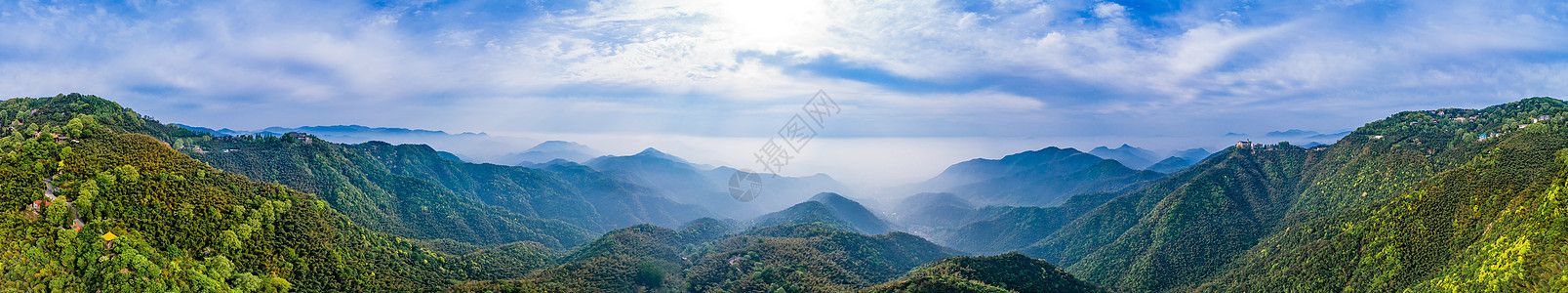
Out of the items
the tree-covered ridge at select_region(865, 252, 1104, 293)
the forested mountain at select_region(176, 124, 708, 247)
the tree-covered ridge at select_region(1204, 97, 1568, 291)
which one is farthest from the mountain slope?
the forested mountain at select_region(176, 124, 708, 247)

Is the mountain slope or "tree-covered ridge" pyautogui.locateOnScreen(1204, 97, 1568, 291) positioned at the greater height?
"tree-covered ridge" pyautogui.locateOnScreen(1204, 97, 1568, 291)

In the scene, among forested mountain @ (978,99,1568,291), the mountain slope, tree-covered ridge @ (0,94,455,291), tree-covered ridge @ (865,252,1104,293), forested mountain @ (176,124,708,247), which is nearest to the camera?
tree-covered ridge @ (0,94,455,291)

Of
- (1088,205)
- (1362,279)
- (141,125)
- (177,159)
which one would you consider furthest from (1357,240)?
(141,125)

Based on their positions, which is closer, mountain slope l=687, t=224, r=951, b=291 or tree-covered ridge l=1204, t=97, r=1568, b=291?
tree-covered ridge l=1204, t=97, r=1568, b=291

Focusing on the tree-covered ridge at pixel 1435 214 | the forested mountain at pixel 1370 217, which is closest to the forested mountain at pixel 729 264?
the forested mountain at pixel 1370 217

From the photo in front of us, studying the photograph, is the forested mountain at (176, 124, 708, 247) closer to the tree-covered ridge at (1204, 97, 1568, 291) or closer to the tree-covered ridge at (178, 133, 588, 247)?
the tree-covered ridge at (178, 133, 588, 247)

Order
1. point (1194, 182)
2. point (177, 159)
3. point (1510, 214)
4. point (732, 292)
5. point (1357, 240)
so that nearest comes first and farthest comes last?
point (1510, 214) → point (177, 159) → point (1357, 240) → point (732, 292) → point (1194, 182)

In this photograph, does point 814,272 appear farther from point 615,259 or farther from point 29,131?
point 29,131

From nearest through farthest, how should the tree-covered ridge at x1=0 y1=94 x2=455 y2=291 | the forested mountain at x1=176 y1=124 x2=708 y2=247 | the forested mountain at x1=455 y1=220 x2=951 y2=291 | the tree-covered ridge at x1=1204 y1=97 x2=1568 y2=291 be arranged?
the tree-covered ridge at x1=0 y1=94 x2=455 y2=291
the tree-covered ridge at x1=1204 y1=97 x2=1568 y2=291
the forested mountain at x1=455 y1=220 x2=951 y2=291
the forested mountain at x1=176 y1=124 x2=708 y2=247
